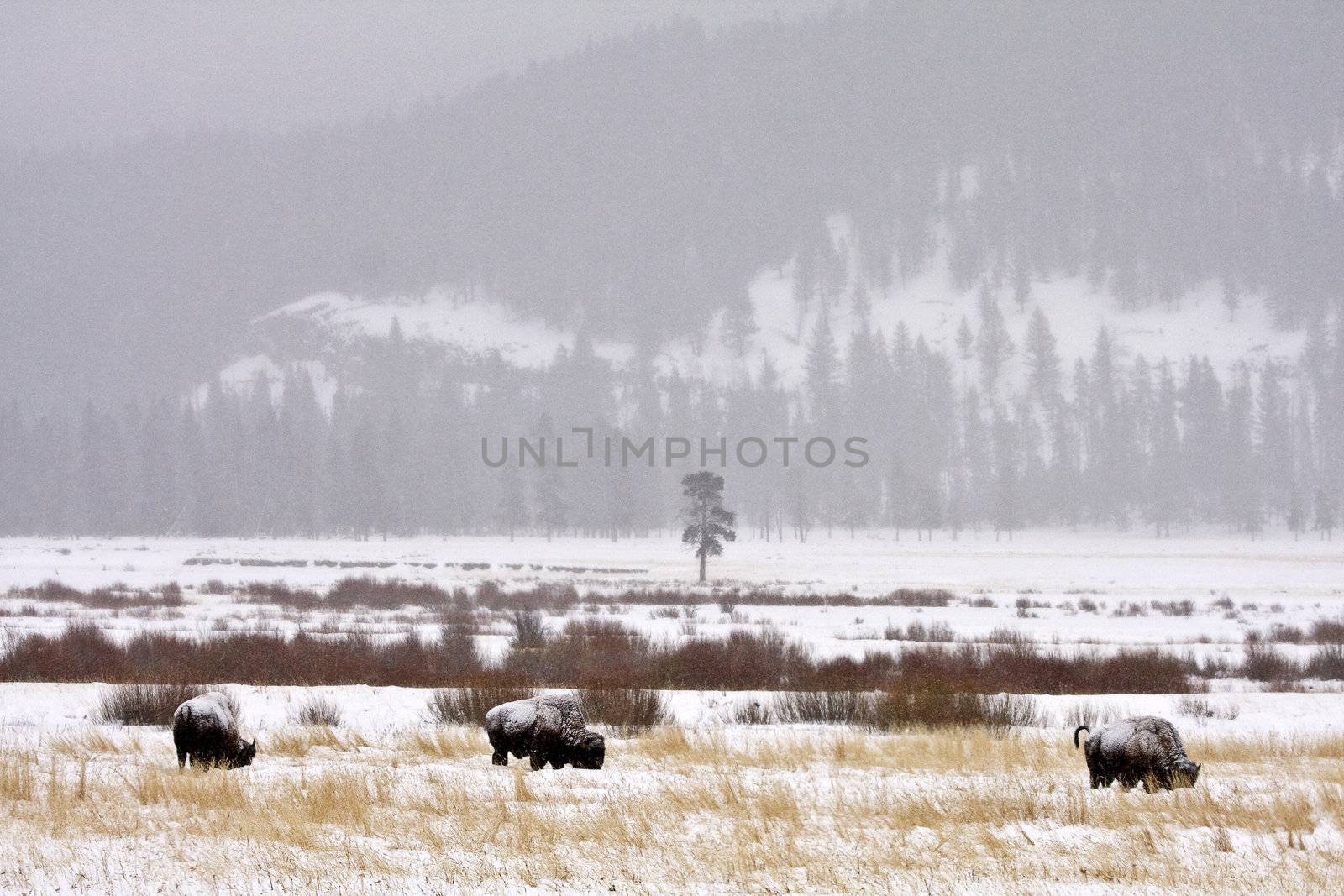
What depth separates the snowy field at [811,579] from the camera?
30500 mm

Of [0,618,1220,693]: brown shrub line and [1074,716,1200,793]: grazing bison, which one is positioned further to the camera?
[0,618,1220,693]: brown shrub line

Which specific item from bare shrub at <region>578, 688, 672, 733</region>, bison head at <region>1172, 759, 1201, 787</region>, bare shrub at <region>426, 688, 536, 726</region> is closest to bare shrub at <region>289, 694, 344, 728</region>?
bare shrub at <region>426, 688, 536, 726</region>

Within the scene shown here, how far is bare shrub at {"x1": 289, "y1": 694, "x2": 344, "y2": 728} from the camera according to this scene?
14.7m

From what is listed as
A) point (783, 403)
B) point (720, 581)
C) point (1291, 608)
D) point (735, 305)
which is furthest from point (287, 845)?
point (735, 305)

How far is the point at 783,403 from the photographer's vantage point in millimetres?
149750

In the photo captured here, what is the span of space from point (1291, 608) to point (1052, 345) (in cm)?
12689

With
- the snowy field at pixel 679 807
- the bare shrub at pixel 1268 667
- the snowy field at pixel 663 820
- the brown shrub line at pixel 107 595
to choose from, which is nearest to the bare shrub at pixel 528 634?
the snowy field at pixel 679 807

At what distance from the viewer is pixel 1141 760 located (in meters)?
9.38

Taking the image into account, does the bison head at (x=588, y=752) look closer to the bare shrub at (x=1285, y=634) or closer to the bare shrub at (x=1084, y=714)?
the bare shrub at (x=1084, y=714)

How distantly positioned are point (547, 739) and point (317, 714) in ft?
19.7

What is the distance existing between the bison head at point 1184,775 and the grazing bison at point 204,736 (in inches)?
A: 356

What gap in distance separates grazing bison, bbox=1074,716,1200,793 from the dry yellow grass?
0.91ft

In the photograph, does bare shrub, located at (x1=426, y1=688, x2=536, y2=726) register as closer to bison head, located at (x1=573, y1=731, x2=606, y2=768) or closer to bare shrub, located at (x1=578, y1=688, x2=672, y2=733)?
bare shrub, located at (x1=578, y1=688, x2=672, y2=733)

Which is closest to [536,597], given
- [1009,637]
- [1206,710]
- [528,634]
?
[528,634]
